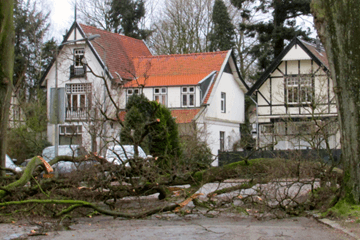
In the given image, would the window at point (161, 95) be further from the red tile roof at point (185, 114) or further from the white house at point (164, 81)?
the red tile roof at point (185, 114)

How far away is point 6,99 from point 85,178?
A: 3123mm

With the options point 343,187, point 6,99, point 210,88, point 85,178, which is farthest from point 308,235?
point 210,88

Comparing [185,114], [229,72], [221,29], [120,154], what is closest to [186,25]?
[221,29]

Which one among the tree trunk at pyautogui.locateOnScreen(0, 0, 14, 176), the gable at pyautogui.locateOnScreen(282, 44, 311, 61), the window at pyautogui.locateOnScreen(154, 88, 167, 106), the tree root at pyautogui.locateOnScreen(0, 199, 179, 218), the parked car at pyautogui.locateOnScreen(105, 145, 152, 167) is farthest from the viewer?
the window at pyautogui.locateOnScreen(154, 88, 167, 106)

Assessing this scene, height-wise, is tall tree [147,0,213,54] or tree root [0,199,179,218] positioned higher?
tall tree [147,0,213,54]

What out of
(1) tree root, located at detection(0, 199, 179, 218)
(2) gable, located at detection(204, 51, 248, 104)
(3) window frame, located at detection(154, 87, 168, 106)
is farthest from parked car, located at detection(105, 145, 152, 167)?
(2) gable, located at detection(204, 51, 248, 104)

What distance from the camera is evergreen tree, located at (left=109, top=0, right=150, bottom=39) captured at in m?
45.7

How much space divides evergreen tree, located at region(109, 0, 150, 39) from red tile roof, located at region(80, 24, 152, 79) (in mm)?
4444

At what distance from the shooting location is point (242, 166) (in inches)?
493

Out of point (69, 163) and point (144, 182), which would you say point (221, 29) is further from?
point (144, 182)

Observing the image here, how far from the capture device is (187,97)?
34188 mm

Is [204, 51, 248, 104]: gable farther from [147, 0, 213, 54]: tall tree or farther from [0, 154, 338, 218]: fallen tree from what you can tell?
[0, 154, 338, 218]: fallen tree

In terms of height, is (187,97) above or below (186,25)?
below

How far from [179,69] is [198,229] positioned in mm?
27395
